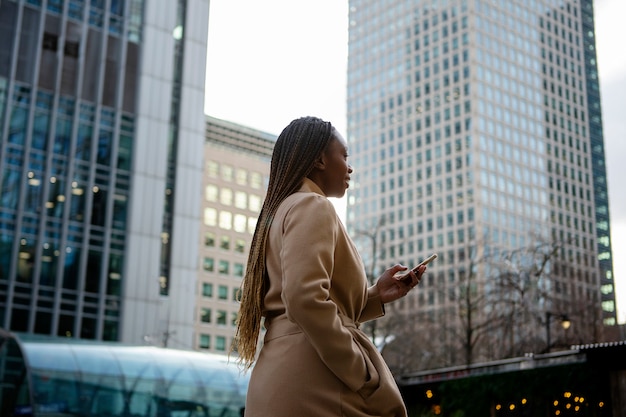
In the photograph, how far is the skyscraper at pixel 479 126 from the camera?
384ft

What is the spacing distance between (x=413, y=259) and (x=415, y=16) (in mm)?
41138

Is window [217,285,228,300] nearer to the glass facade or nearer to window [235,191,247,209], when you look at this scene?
window [235,191,247,209]

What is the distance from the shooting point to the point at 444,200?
385 ft

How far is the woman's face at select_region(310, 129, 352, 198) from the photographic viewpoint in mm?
3375

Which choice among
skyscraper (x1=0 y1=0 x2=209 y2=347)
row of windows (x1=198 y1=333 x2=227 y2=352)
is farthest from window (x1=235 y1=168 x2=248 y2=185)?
skyscraper (x1=0 y1=0 x2=209 y2=347)

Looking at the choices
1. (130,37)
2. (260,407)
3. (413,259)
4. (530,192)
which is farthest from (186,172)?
(530,192)

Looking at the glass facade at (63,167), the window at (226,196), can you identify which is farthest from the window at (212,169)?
the glass facade at (63,167)

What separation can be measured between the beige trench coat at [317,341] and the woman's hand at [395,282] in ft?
0.75

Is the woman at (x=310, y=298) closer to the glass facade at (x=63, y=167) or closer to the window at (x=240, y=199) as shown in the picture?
the glass facade at (x=63, y=167)

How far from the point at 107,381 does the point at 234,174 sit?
87.8 metres

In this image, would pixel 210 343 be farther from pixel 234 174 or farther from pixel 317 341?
pixel 317 341

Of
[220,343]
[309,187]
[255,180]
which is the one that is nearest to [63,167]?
[309,187]

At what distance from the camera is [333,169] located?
3.38 m

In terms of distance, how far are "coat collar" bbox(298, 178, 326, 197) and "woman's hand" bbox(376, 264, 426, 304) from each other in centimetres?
42
